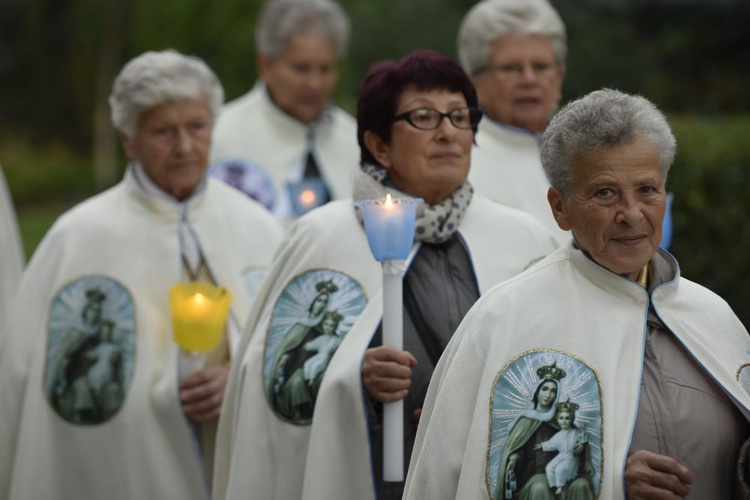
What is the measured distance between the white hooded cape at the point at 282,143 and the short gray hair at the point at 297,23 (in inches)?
15.2

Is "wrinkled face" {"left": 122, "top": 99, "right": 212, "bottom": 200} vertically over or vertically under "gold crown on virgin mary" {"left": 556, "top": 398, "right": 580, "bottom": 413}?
over

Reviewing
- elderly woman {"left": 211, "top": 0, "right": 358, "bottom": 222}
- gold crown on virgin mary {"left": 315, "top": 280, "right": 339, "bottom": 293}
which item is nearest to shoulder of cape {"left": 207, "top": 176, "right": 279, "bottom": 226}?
elderly woman {"left": 211, "top": 0, "right": 358, "bottom": 222}

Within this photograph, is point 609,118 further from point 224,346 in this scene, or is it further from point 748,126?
point 748,126

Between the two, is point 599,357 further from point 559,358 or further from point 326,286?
point 326,286

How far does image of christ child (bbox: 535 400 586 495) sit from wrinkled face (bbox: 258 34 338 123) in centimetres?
478

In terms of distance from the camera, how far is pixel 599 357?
424 centimetres

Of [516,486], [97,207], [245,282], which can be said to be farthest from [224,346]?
[516,486]

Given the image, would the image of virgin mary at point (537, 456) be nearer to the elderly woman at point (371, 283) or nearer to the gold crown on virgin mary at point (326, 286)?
the elderly woman at point (371, 283)

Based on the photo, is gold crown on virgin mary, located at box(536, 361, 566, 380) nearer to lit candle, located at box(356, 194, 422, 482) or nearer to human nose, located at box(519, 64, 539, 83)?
lit candle, located at box(356, 194, 422, 482)

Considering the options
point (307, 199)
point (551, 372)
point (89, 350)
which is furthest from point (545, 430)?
point (307, 199)

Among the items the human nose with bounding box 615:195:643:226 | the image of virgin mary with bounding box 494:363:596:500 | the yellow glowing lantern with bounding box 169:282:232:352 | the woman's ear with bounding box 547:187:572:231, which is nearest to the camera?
the image of virgin mary with bounding box 494:363:596:500

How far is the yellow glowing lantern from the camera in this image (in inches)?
246

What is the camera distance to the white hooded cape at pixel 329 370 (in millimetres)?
5289

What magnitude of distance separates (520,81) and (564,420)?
10.0 feet
